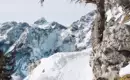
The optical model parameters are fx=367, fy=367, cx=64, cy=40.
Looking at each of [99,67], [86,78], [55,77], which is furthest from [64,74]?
[99,67]

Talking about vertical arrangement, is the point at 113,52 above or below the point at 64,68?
above

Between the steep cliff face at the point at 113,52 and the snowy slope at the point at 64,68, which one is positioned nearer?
the steep cliff face at the point at 113,52

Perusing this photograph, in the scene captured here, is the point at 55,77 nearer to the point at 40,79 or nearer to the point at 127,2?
the point at 40,79

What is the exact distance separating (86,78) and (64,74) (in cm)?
369

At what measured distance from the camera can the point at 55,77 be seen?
31359 millimetres

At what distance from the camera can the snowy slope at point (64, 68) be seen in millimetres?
31141

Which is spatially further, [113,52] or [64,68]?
[64,68]

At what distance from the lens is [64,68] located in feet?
108

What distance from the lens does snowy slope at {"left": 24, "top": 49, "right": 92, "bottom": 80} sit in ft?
102

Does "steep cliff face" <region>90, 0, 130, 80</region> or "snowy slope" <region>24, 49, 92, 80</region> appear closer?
"steep cliff face" <region>90, 0, 130, 80</region>

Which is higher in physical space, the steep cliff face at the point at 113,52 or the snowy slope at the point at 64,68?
the steep cliff face at the point at 113,52

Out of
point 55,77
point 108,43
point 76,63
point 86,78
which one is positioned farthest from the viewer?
point 76,63

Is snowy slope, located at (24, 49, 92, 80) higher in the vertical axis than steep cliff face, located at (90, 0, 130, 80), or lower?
lower

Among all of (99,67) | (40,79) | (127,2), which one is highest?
(127,2)
